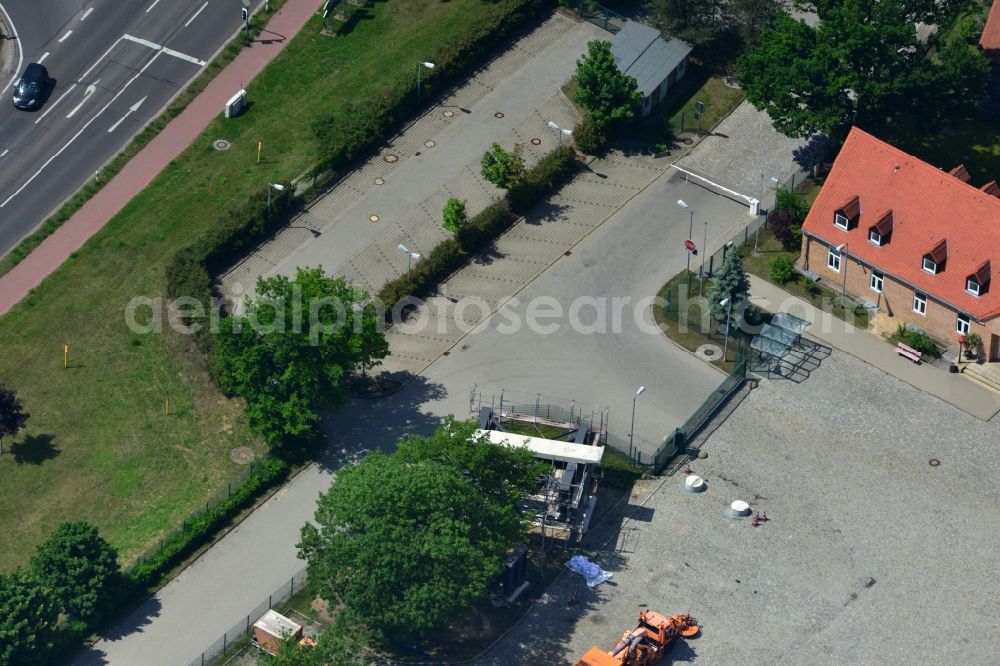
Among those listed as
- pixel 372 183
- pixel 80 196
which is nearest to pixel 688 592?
pixel 372 183

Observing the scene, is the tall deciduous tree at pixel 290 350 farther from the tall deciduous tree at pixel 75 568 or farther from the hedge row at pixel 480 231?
the tall deciduous tree at pixel 75 568

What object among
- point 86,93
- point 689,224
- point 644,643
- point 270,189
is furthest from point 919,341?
point 86,93

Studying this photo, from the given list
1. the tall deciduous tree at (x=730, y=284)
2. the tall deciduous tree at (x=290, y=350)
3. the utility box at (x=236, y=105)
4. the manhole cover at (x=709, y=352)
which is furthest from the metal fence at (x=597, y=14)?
the tall deciduous tree at (x=290, y=350)

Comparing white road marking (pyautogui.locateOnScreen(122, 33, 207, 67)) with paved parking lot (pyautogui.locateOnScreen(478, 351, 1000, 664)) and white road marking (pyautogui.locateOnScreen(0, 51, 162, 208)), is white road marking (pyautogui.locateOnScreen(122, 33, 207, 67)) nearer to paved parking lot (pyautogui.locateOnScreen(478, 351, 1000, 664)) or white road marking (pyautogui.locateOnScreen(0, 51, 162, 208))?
white road marking (pyautogui.locateOnScreen(0, 51, 162, 208))

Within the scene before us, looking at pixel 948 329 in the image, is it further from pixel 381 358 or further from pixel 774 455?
pixel 381 358

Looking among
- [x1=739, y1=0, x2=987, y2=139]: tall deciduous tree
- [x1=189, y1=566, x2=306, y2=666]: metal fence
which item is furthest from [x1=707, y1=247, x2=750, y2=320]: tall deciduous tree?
[x1=189, y1=566, x2=306, y2=666]: metal fence

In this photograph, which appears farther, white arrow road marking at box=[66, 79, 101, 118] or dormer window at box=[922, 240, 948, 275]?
white arrow road marking at box=[66, 79, 101, 118]

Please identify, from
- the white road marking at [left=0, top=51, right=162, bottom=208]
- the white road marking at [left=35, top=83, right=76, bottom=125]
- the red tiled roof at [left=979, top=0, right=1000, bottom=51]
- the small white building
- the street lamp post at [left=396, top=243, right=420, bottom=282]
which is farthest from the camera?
the white road marking at [left=35, top=83, right=76, bottom=125]
